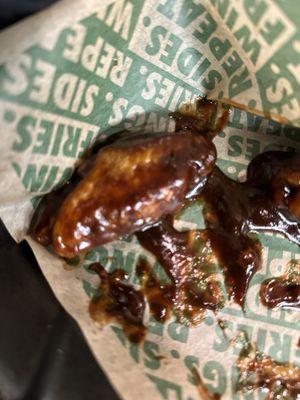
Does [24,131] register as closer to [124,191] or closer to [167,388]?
[124,191]

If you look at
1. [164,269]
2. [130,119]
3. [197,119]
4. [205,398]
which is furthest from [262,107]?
[205,398]

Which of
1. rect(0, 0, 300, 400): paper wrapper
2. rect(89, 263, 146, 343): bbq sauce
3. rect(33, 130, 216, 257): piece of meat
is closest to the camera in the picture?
rect(0, 0, 300, 400): paper wrapper

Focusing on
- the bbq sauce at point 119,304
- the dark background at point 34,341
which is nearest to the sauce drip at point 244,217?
the bbq sauce at point 119,304

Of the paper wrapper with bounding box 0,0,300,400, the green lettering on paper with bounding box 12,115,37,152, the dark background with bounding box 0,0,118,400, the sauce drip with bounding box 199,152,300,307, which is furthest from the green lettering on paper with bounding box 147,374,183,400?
the green lettering on paper with bounding box 12,115,37,152

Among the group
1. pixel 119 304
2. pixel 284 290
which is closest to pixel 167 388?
pixel 119 304

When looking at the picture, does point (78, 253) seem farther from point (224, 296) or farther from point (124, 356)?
point (224, 296)

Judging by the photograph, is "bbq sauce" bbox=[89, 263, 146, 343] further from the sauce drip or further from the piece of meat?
the sauce drip

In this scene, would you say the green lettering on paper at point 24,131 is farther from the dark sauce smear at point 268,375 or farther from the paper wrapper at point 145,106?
the dark sauce smear at point 268,375
